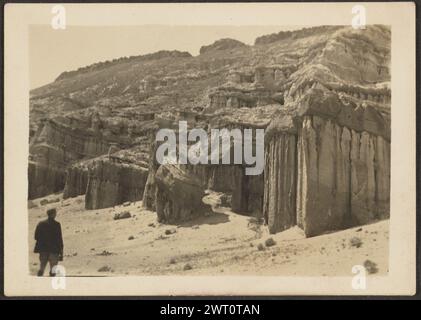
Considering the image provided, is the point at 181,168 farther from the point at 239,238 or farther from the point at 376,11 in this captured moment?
the point at 376,11

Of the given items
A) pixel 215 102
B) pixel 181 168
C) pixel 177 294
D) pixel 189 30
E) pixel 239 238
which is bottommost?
pixel 177 294

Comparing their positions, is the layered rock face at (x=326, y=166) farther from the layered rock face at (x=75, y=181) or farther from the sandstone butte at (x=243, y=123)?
the layered rock face at (x=75, y=181)

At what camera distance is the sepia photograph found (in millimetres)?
13172

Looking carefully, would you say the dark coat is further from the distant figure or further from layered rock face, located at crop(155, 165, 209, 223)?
layered rock face, located at crop(155, 165, 209, 223)

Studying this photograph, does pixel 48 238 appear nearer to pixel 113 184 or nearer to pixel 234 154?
pixel 113 184

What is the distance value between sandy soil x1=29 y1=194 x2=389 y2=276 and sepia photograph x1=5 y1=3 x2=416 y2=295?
0.03m

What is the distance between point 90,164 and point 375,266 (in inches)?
302

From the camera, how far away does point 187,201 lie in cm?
1523

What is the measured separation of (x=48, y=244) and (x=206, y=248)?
3.27m

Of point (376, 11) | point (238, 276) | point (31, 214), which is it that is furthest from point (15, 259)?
point (376, 11)

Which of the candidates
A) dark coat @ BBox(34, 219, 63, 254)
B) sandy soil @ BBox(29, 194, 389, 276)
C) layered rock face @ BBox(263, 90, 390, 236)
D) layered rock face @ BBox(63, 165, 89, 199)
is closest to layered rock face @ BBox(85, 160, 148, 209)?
layered rock face @ BBox(63, 165, 89, 199)

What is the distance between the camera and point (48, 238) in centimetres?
1360

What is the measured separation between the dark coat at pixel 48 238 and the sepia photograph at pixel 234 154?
0.04 meters

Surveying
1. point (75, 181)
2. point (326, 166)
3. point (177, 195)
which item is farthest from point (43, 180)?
point (326, 166)
